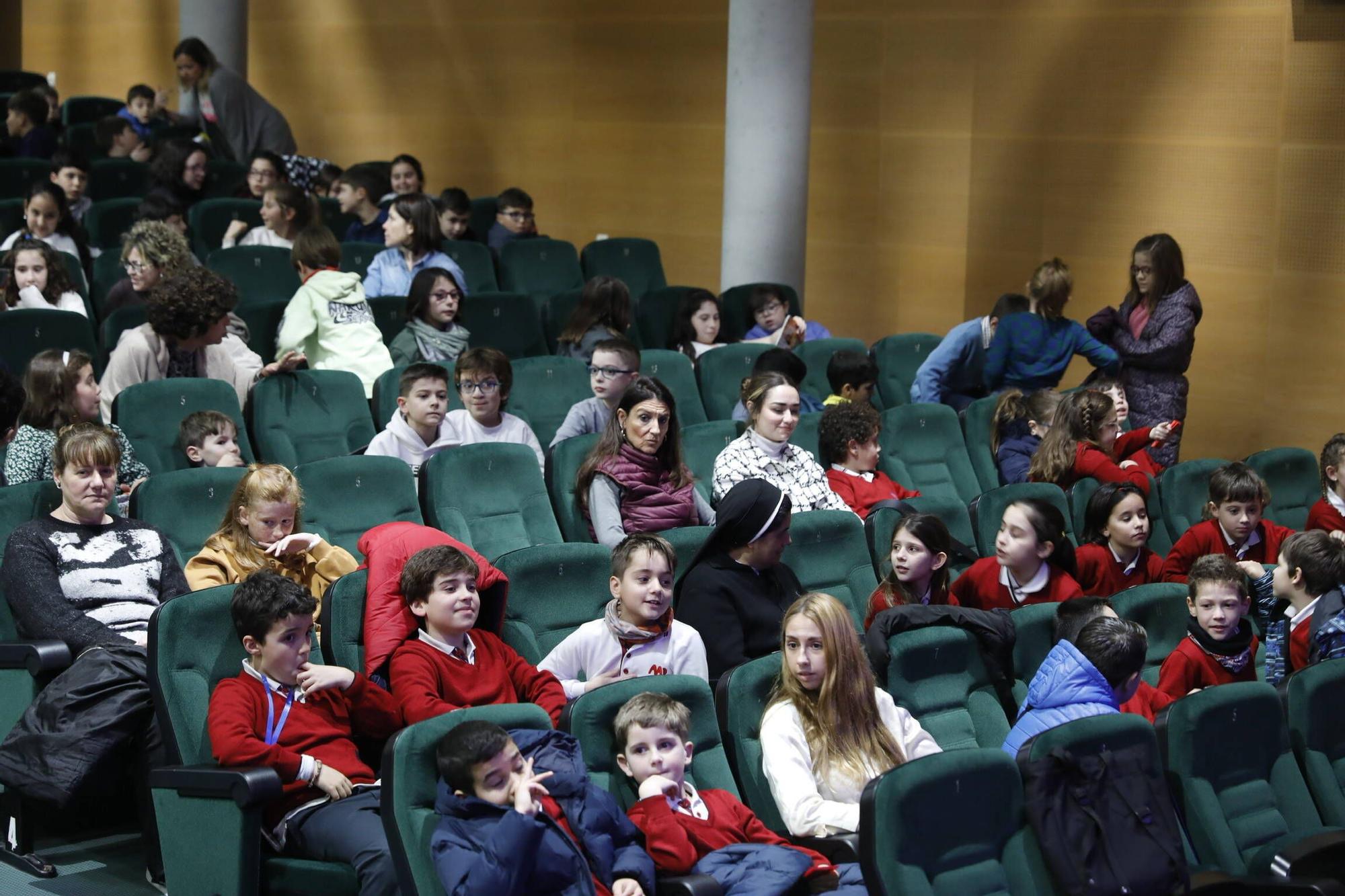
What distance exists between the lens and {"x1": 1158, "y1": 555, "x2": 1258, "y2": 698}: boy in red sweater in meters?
4.45

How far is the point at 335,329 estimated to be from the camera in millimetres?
6285

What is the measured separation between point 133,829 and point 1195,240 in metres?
6.02

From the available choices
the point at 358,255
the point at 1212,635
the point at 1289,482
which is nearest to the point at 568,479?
the point at 1212,635

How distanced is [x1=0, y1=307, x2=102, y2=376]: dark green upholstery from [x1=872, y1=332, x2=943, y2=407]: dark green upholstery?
3.46 meters

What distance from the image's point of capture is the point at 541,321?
7648mm

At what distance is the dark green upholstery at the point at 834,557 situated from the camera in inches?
186

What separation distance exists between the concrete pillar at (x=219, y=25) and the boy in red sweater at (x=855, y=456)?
7623 millimetres

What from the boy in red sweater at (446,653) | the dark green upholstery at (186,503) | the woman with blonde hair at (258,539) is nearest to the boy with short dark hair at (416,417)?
the dark green upholstery at (186,503)

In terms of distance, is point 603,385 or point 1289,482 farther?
point 1289,482

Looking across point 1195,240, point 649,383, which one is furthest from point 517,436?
point 1195,240

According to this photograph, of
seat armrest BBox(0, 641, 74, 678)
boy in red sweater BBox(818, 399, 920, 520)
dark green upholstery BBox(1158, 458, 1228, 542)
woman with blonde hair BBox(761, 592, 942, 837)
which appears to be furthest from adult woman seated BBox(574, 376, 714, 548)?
dark green upholstery BBox(1158, 458, 1228, 542)

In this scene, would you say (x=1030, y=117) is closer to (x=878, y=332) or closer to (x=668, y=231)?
(x=878, y=332)

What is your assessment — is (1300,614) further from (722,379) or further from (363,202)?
(363,202)

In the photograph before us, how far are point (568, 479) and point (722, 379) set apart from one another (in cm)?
171
